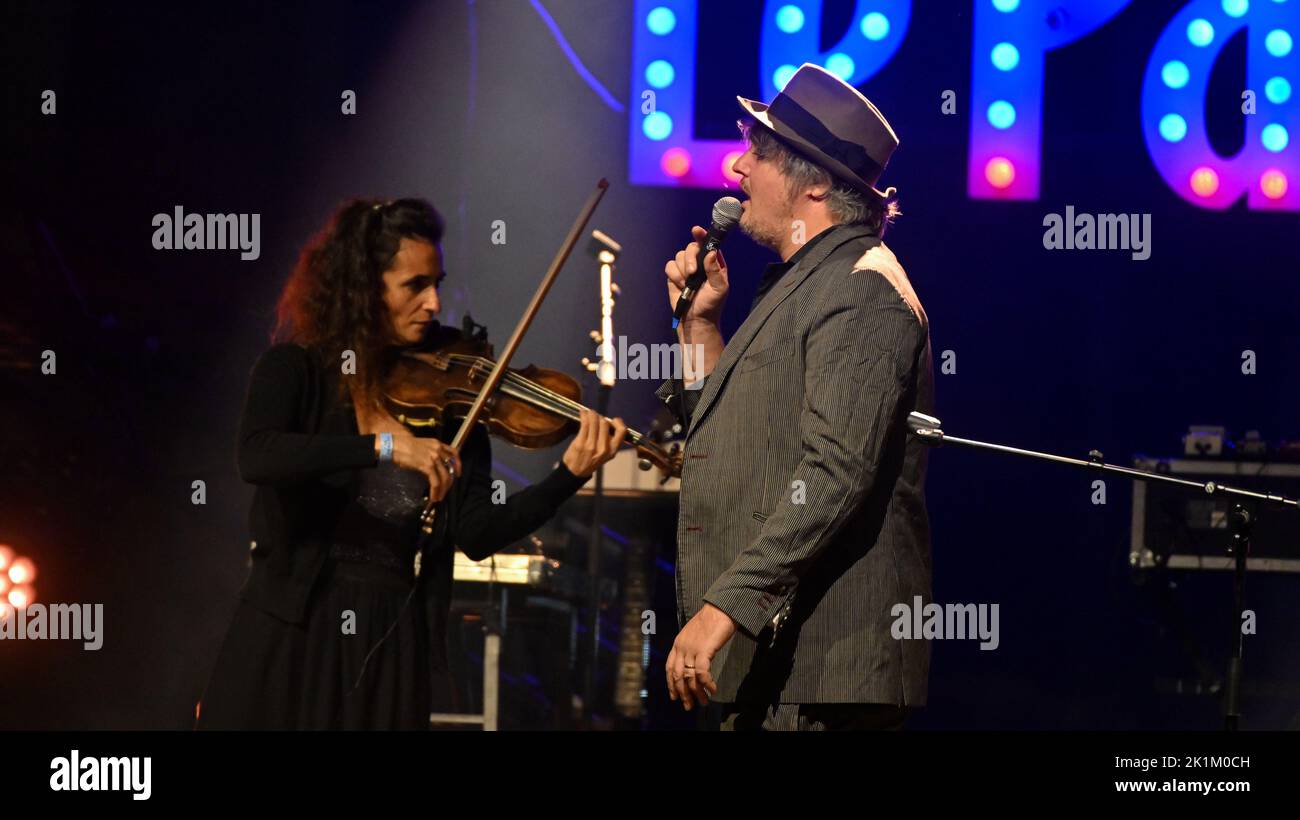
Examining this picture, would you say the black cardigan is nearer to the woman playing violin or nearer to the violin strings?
the woman playing violin

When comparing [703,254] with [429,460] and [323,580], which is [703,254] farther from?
[323,580]

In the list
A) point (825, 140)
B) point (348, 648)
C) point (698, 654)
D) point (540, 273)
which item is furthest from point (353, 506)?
point (540, 273)

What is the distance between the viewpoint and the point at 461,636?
4.96 m

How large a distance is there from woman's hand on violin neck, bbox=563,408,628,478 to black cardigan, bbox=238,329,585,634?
0.04 meters

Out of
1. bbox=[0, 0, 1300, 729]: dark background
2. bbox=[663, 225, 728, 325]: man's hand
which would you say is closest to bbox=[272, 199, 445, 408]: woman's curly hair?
bbox=[663, 225, 728, 325]: man's hand

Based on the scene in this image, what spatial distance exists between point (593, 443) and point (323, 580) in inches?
26.6

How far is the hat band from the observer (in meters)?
2.69

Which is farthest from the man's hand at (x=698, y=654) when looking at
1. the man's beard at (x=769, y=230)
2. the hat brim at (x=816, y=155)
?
the hat brim at (x=816, y=155)

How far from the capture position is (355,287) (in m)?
3.35

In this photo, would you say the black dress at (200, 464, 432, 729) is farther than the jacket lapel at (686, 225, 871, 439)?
Yes

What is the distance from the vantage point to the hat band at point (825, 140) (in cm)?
269

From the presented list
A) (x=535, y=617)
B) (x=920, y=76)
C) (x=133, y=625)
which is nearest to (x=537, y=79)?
(x=920, y=76)
